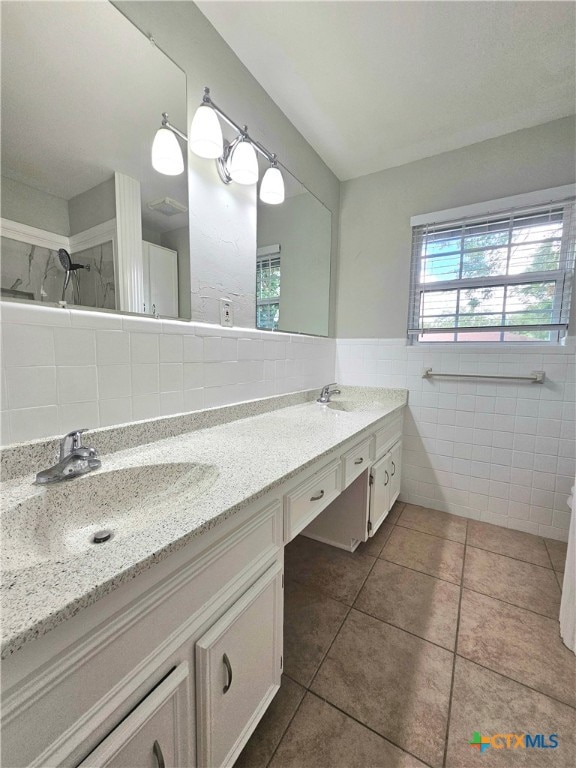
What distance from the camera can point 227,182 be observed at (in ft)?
4.42

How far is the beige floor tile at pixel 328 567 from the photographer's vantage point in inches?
57.9

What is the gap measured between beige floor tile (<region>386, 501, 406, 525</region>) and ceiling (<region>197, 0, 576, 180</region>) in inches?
97.2

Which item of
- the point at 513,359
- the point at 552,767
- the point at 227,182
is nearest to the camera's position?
the point at 552,767

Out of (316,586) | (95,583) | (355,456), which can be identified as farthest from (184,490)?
(316,586)

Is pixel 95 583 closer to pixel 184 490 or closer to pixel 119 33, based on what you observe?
pixel 184 490

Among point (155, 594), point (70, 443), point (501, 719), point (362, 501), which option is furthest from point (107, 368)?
point (501, 719)

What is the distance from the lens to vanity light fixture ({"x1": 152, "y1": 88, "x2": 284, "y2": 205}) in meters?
1.08

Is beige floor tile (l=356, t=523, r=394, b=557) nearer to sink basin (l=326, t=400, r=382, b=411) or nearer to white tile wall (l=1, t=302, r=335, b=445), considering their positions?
sink basin (l=326, t=400, r=382, b=411)

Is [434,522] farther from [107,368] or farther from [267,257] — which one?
[107,368]

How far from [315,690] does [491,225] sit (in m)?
2.50

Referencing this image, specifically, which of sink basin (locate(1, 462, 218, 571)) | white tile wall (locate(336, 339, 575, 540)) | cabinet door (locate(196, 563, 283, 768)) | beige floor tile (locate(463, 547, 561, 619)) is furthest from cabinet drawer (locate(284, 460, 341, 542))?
white tile wall (locate(336, 339, 575, 540))

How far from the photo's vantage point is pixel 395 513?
7.06 feet

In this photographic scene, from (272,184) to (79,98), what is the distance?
2.89 ft

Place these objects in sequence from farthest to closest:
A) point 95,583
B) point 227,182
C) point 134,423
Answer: point 227,182
point 134,423
point 95,583
